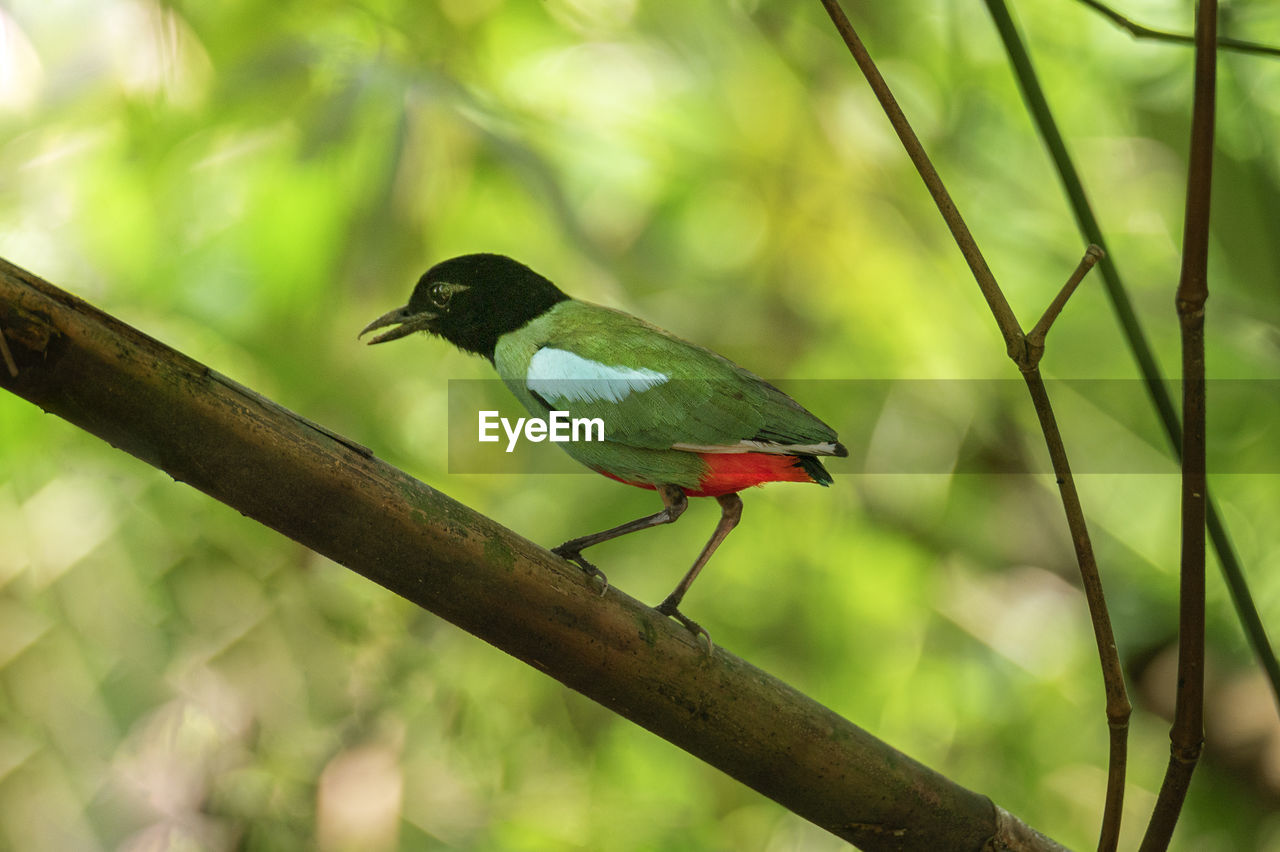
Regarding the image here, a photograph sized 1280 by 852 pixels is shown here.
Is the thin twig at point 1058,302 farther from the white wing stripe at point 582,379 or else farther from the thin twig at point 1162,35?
the white wing stripe at point 582,379

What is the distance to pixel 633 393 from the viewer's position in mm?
1011

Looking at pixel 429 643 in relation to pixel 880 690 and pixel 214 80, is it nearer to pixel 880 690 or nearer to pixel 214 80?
pixel 880 690

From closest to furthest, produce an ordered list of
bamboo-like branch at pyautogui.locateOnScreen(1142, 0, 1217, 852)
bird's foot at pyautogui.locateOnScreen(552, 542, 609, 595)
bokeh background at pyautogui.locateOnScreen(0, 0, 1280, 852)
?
bamboo-like branch at pyautogui.locateOnScreen(1142, 0, 1217, 852) → bird's foot at pyautogui.locateOnScreen(552, 542, 609, 595) → bokeh background at pyautogui.locateOnScreen(0, 0, 1280, 852)

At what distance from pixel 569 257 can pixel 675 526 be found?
0.53m

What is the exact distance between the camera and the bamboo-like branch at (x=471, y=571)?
69cm

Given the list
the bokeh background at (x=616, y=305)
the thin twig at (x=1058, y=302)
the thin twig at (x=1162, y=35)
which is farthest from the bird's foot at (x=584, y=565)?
the bokeh background at (x=616, y=305)

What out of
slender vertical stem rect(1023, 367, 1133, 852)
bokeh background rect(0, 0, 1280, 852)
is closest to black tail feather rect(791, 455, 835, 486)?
slender vertical stem rect(1023, 367, 1133, 852)

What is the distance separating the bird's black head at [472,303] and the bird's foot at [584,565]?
27 centimetres

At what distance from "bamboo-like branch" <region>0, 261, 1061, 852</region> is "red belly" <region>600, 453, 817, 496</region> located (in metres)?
0.17

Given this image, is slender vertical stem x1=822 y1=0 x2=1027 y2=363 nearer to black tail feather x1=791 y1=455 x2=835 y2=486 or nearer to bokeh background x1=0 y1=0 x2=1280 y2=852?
black tail feather x1=791 y1=455 x2=835 y2=486

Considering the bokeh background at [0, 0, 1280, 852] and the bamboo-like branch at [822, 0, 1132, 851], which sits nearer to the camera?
the bamboo-like branch at [822, 0, 1132, 851]

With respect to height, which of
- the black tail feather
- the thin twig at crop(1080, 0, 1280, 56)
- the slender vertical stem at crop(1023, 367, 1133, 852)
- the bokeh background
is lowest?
the bokeh background

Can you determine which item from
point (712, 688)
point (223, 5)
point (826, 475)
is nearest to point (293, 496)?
point (712, 688)

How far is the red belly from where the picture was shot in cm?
99
